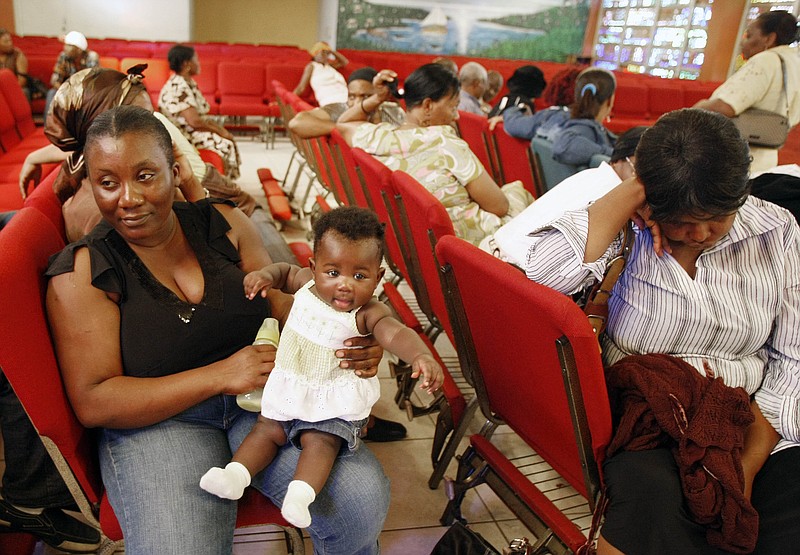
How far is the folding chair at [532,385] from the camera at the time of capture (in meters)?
1.19

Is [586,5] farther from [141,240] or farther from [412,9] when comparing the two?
[141,240]

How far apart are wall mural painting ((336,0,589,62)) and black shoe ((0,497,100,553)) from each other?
44.9 feet

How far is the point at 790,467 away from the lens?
1370 mm

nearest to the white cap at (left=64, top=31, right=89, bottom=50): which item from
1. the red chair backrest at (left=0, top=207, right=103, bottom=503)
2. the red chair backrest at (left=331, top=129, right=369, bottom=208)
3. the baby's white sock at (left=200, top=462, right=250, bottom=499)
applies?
the red chair backrest at (left=331, top=129, right=369, bottom=208)

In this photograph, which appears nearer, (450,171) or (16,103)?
(450,171)

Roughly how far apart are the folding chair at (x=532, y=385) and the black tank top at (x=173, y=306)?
1.73 feet

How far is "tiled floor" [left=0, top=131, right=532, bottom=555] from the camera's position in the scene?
1843mm

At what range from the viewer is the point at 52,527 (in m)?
1.60

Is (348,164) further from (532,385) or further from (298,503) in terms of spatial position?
(298,503)

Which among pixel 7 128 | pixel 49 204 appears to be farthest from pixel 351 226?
pixel 7 128

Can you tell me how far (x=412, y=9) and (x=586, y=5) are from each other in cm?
Answer: 454

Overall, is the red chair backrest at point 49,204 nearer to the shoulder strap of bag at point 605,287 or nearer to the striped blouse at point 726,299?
the striped blouse at point 726,299

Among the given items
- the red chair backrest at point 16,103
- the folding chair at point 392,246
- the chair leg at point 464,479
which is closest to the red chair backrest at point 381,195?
the folding chair at point 392,246

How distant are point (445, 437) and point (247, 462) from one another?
83 cm
